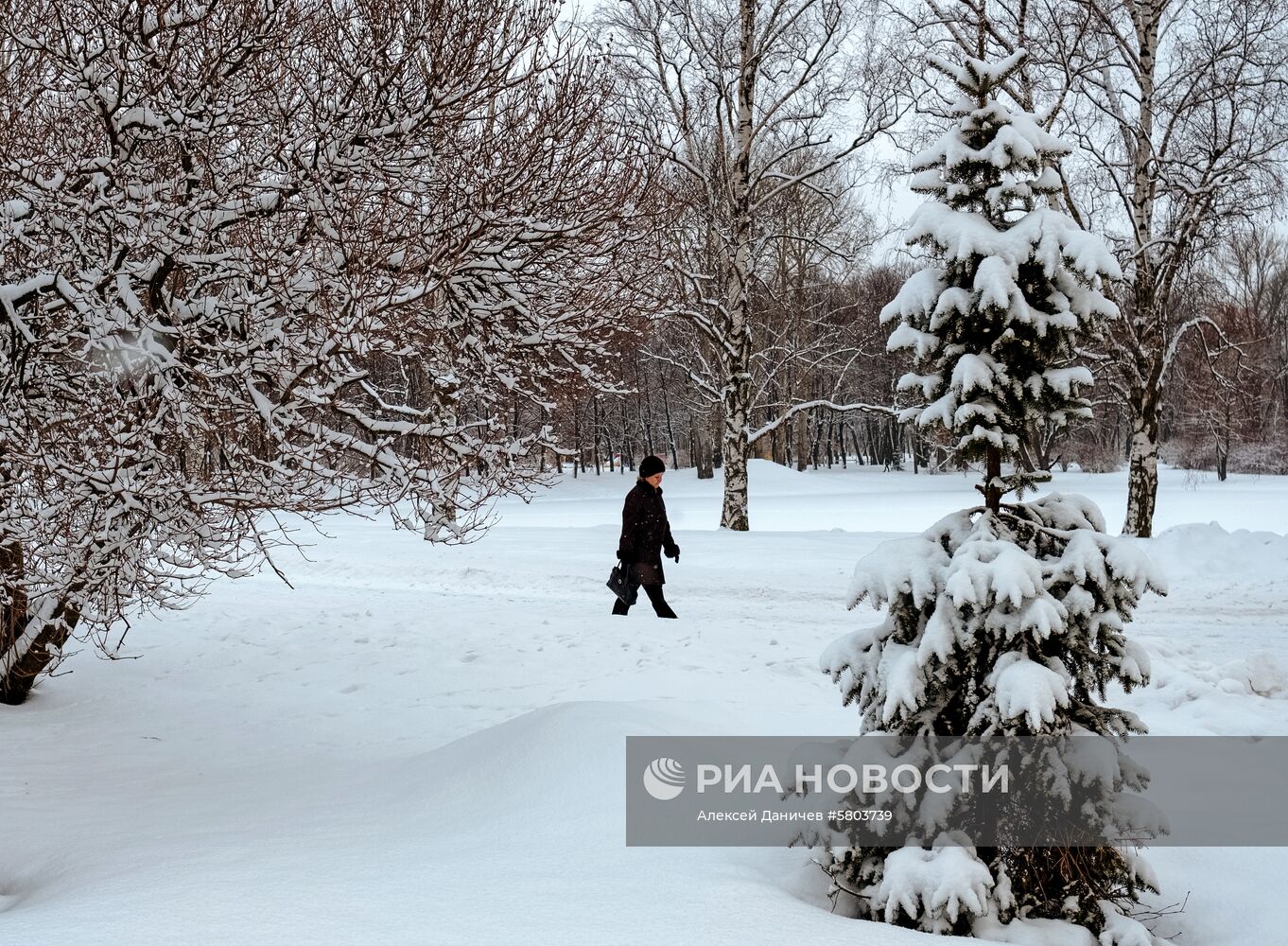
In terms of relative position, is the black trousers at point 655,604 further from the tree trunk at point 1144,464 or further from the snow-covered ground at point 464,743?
the tree trunk at point 1144,464

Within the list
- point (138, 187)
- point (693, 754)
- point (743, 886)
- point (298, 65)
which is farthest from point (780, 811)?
point (298, 65)

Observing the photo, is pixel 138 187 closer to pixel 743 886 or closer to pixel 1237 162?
pixel 743 886

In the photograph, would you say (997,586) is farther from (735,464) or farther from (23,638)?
(735,464)

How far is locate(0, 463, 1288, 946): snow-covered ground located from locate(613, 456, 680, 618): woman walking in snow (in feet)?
1.73

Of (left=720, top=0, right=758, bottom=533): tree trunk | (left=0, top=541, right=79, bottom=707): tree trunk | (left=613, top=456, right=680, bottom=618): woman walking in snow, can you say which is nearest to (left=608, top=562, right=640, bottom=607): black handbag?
(left=613, top=456, right=680, bottom=618): woman walking in snow

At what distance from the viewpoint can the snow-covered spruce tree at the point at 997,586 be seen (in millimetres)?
3547

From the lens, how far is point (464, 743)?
5.78 m

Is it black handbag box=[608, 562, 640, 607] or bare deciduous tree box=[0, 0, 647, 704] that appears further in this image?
black handbag box=[608, 562, 640, 607]

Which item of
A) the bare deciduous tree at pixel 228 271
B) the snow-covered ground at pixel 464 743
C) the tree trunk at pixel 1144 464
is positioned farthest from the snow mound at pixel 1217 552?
the bare deciduous tree at pixel 228 271

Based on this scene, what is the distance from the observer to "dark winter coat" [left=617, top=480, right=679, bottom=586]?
33.0ft

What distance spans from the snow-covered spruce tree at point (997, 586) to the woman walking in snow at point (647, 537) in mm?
5970

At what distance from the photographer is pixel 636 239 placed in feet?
26.5

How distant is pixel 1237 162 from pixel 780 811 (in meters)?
14.1

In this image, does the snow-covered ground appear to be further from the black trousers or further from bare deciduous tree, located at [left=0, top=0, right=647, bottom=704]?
bare deciduous tree, located at [left=0, top=0, right=647, bottom=704]
